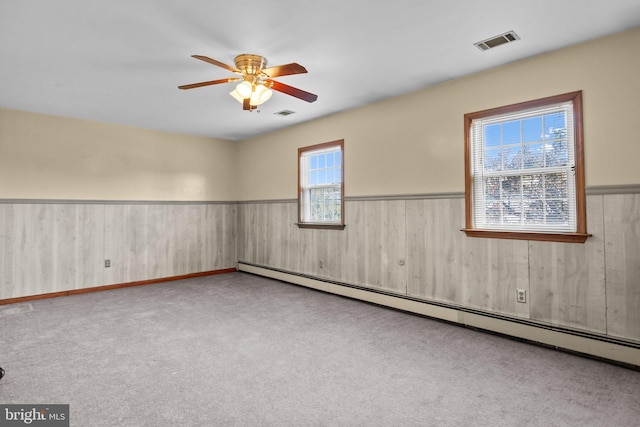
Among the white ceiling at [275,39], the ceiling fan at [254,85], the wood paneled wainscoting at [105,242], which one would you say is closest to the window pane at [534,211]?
the white ceiling at [275,39]

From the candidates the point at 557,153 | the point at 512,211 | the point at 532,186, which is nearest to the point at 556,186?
the point at 532,186

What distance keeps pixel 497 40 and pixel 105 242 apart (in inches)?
227

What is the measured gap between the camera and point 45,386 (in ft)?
7.79

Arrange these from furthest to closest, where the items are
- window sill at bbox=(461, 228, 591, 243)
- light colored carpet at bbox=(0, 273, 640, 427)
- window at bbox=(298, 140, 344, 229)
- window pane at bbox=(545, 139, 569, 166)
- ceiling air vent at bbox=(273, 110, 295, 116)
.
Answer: window at bbox=(298, 140, 344, 229)
ceiling air vent at bbox=(273, 110, 295, 116)
window pane at bbox=(545, 139, 569, 166)
window sill at bbox=(461, 228, 591, 243)
light colored carpet at bbox=(0, 273, 640, 427)

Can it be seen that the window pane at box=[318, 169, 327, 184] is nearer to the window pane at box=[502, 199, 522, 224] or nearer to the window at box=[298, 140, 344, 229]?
the window at box=[298, 140, 344, 229]

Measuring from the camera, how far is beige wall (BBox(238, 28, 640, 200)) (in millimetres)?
2760

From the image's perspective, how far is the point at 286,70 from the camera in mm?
2818

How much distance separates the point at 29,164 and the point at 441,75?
545 cm

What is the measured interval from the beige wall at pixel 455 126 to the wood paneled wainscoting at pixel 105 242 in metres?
1.52

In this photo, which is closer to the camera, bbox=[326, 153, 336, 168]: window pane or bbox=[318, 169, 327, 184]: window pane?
bbox=[326, 153, 336, 168]: window pane

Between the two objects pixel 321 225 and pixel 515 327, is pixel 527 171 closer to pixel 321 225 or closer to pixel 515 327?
pixel 515 327

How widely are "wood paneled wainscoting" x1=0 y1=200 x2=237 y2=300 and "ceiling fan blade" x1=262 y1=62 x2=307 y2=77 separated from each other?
4017 mm

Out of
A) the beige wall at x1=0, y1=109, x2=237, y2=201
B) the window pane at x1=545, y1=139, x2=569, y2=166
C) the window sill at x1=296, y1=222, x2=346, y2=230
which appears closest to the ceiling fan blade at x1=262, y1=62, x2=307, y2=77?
the window pane at x1=545, y1=139, x2=569, y2=166

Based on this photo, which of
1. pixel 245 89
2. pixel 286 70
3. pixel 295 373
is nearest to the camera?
pixel 295 373
